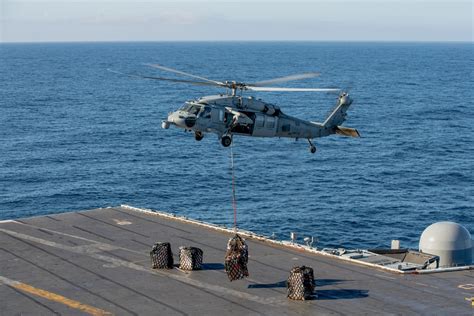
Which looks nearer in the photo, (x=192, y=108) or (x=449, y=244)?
(x=192, y=108)

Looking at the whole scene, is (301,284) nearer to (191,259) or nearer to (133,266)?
(191,259)

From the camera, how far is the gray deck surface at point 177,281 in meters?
40.0

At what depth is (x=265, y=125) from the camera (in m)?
49.0

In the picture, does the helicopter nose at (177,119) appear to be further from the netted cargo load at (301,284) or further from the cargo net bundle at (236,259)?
the netted cargo load at (301,284)

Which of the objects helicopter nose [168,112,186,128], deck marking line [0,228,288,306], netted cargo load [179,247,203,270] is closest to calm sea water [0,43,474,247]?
deck marking line [0,228,288,306]

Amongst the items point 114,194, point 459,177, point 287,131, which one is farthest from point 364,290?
point 459,177

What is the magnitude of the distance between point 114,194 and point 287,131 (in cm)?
4506

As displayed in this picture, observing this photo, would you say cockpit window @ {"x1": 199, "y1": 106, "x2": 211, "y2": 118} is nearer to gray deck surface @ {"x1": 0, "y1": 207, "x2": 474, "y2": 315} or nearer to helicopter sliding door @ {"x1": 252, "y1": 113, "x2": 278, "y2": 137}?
helicopter sliding door @ {"x1": 252, "y1": 113, "x2": 278, "y2": 137}

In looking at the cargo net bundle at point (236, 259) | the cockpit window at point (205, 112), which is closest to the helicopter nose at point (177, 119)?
the cockpit window at point (205, 112)

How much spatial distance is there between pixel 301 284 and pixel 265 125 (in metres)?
12.4

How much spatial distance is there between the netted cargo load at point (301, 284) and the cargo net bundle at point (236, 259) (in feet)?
10.7

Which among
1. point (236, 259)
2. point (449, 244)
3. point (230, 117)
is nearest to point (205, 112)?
point (230, 117)

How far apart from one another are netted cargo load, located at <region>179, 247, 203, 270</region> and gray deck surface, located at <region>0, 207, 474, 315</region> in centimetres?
51

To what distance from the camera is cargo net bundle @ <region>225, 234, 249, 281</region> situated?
43.0 metres
